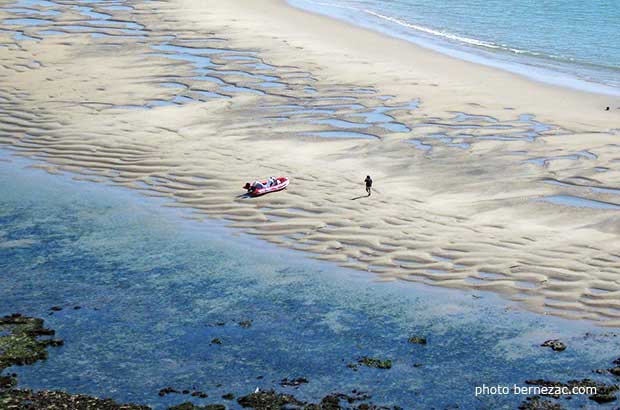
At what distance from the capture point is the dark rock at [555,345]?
72.2 ft

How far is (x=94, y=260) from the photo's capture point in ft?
87.8

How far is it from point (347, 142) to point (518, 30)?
108 ft

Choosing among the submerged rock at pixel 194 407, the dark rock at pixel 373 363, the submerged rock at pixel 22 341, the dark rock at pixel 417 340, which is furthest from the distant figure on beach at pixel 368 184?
the submerged rock at pixel 194 407

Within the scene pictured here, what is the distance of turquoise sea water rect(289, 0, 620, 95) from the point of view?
175ft

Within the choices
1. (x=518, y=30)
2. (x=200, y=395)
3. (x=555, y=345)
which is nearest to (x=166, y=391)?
(x=200, y=395)

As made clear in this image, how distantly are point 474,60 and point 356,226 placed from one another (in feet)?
89.8

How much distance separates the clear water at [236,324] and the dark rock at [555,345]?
20 cm

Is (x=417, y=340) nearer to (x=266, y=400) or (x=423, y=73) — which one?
(x=266, y=400)

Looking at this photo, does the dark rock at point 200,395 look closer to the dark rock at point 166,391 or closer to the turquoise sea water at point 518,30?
the dark rock at point 166,391

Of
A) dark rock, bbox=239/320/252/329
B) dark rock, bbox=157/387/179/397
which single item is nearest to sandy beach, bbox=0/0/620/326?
dark rock, bbox=239/320/252/329

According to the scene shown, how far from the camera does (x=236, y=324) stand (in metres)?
23.1

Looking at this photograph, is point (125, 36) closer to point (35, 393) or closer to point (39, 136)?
point (39, 136)

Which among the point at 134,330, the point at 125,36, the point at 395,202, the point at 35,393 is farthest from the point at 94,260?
the point at 125,36

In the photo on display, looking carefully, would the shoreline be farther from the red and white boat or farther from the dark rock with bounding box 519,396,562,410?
the dark rock with bounding box 519,396,562,410
